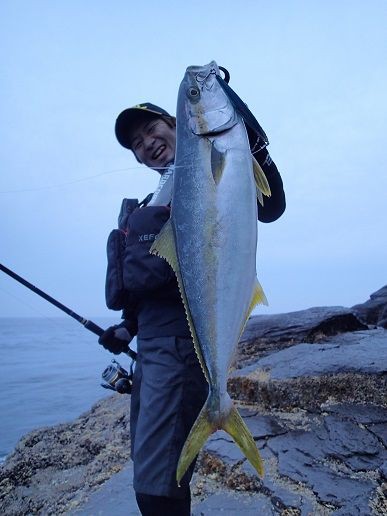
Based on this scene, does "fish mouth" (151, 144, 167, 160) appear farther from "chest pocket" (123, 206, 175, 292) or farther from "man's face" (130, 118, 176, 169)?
"chest pocket" (123, 206, 175, 292)

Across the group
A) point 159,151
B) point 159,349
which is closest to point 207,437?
point 159,349

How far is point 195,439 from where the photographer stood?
187 cm

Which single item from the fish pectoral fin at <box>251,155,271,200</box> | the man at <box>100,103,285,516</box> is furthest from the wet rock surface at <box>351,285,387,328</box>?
the fish pectoral fin at <box>251,155,271,200</box>

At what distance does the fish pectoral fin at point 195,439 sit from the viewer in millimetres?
1848

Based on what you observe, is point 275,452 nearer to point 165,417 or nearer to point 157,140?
point 165,417

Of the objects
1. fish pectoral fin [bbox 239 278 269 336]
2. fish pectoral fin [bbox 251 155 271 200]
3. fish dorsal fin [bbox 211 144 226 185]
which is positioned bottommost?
fish pectoral fin [bbox 239 278 269 336]

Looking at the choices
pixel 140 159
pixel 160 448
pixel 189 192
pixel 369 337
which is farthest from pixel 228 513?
pixel 369 337

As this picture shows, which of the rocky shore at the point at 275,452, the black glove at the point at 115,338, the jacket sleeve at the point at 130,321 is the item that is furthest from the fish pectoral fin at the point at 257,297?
the rocky shore at the point at 275,452

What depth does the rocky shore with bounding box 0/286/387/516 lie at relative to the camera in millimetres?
2893

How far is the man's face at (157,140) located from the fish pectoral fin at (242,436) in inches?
67.4

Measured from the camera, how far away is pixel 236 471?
3250 millimetres

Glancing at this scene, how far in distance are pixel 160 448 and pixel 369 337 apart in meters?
5.01

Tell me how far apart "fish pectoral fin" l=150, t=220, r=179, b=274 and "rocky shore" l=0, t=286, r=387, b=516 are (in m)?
1.97

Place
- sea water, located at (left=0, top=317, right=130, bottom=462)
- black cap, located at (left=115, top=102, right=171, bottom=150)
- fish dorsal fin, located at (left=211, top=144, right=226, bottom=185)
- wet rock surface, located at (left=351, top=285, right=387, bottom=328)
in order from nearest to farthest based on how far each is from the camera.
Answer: fish dorsal fin, located at (left=211, top=144, right=226, bottom=185) → black cap, located at (left=115, top=102, right=171, bottom=150) → sea water, located at (left=0, top=317, right=130, bottom=462) → wet rock surface, located at (left=351, top=285, right=387, bottom=328)
